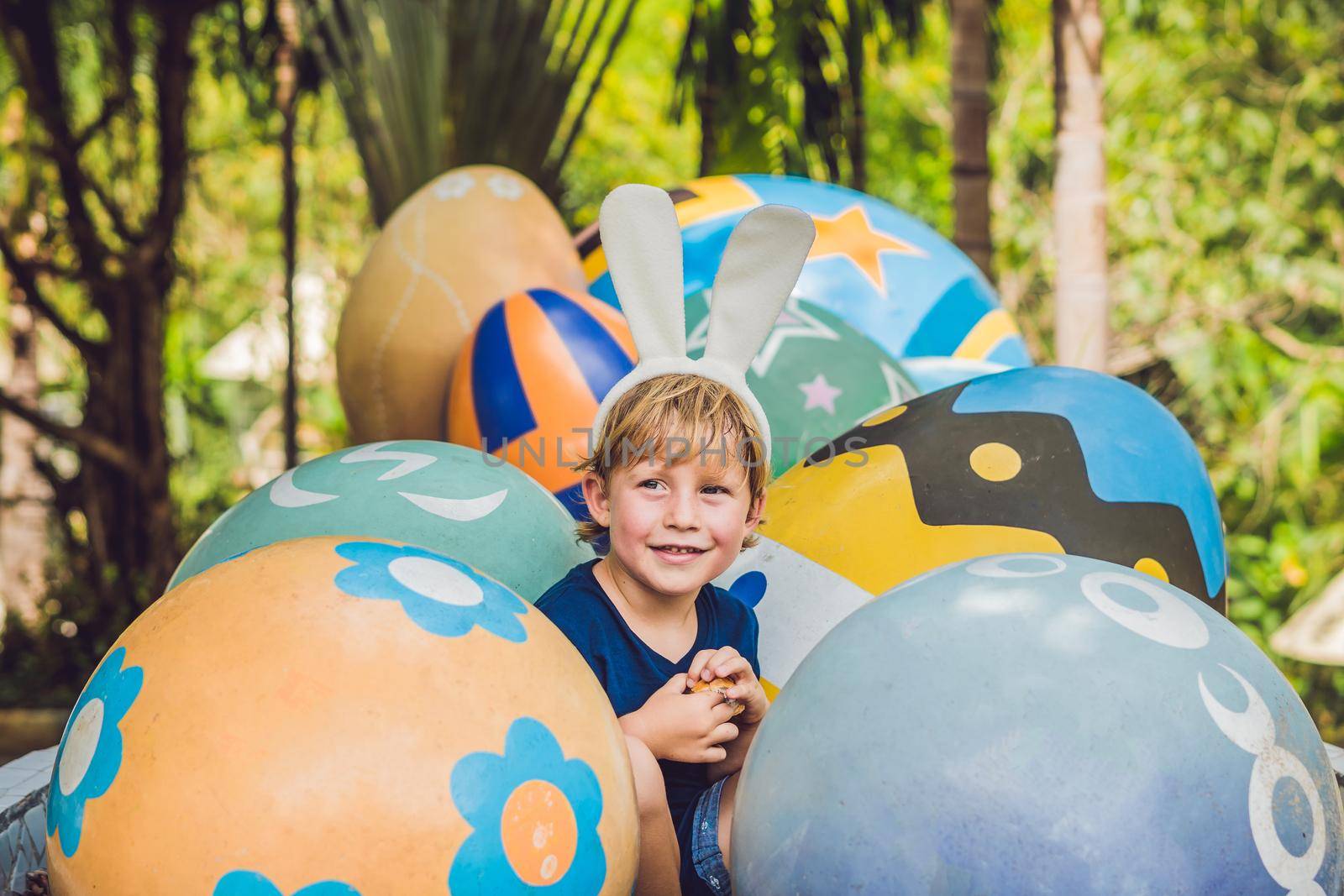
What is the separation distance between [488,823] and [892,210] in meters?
2.74

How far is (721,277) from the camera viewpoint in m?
2.08

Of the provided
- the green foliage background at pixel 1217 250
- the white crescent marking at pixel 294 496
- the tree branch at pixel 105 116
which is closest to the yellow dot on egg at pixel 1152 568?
the white crescent marking at pixel 294 496

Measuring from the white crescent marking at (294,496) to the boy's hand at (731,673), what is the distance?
69cm

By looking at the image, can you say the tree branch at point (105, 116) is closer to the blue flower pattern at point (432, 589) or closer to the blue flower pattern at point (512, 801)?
the blue flower pattern at point (432, 589)

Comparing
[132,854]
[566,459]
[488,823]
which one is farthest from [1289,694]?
[566,459]

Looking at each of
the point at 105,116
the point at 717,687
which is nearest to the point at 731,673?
the point at 717,687

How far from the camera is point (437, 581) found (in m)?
1.53

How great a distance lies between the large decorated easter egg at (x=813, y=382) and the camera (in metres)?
2.85

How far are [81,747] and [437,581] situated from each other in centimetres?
42

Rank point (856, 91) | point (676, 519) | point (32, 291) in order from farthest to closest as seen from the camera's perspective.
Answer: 1. point (856, 91)
2. point (32, 291)
3. point (676, 519)

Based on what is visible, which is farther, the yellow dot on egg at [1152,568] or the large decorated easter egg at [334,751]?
the yellow dot on egg at [1152,568]

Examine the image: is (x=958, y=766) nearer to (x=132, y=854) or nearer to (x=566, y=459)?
(x=132, y=854)

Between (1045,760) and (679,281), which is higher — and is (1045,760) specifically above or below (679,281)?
below

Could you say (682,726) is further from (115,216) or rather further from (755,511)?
(115,216)
